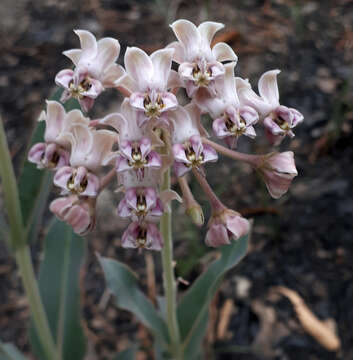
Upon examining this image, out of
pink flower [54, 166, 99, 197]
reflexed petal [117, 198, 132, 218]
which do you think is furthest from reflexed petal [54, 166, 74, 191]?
reflexed petal [117, 198, 132, 218]

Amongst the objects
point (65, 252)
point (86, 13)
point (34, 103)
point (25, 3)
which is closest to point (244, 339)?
point (65, 252)

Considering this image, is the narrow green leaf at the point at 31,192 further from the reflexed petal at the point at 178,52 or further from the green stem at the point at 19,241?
the reflexed petal at the point at 178,52

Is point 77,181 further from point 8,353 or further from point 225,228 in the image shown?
point 8,353

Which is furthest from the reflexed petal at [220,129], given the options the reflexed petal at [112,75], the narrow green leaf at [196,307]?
the narrow green leaf at [196,307]

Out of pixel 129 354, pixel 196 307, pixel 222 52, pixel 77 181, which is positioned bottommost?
pixel 129 354

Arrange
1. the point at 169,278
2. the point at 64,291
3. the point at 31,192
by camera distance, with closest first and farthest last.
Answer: the point at 169,278 → the point at 31,192 → the point at 64,291

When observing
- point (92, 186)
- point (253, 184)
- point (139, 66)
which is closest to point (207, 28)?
point (139, 66)

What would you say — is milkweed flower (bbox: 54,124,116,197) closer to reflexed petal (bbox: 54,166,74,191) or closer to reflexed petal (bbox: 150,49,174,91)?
reflexed petal (bbox: 54,166,74,191)

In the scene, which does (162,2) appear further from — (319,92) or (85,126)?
(85,126)
